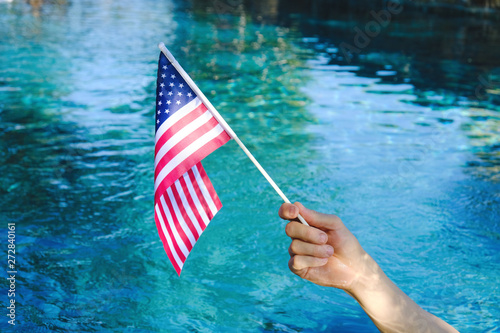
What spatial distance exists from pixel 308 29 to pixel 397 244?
13781mm

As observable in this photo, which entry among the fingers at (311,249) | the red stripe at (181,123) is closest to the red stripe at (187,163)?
the red stripe at (181,123)

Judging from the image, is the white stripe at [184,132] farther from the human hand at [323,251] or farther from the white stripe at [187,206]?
the human hand at [323,251]

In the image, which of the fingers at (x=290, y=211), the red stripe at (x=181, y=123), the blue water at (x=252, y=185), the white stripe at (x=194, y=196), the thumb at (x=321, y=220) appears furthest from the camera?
the blue water at (x=252, y=185)

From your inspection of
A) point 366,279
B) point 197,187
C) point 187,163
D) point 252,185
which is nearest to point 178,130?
point 187,163

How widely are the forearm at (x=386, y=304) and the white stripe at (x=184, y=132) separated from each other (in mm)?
913

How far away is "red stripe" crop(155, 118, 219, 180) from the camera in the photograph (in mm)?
2164

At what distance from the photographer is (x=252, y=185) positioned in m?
5.41

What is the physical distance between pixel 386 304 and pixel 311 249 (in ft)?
1.75

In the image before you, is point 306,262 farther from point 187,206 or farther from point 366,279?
point 187,206

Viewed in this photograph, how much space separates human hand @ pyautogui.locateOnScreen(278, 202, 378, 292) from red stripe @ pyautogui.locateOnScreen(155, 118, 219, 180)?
524 millimetres

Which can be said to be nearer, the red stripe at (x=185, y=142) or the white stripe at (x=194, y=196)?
the red stripe at (x=185, y=142)

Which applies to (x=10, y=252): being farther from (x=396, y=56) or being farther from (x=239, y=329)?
(x=396, y=56)

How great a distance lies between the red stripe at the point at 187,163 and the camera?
7.08 feet

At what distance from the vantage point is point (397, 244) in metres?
4.43
